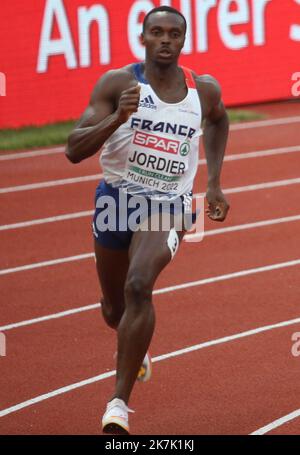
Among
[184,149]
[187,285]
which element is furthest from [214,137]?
[187,285]

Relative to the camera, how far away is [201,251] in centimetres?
917

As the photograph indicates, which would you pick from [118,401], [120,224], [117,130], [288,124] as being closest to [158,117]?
[117,130]

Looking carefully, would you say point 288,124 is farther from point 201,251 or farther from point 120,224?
point 120,224

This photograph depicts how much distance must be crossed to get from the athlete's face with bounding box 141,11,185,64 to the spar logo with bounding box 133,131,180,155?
0.35 meters

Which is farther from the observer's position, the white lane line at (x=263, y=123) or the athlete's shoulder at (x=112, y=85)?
the white lane line at (x=263, y=123)

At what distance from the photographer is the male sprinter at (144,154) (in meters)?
4.92

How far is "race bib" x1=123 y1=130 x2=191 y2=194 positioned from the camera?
5.31 meters

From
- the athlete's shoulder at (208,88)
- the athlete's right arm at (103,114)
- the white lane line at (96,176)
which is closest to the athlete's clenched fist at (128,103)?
the athlete's right arm at (103,114)

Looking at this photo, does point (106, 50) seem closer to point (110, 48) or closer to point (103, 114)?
point (110, 48)

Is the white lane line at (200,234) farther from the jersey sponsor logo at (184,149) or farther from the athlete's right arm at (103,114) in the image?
the athlete's right arm at (103,114)

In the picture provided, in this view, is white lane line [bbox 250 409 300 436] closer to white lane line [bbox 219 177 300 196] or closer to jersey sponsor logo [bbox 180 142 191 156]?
jersey sponsor logo [bbox 180 142 191 156]

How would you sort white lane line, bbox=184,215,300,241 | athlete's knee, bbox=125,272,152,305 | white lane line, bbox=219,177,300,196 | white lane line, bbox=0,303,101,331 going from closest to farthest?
athlete's knee, bbox=125,272,152,305 → white lane line, bbox=0,303,101,331 → white lane line, bbox=184,215,300,241 → white lane line, bbox=219,177,300,196

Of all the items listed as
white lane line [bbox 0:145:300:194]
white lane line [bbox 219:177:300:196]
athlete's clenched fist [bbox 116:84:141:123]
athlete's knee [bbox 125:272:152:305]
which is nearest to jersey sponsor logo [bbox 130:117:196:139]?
athlete's clenched fist [bbox 116:84:141:123]

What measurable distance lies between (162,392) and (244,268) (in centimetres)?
275
